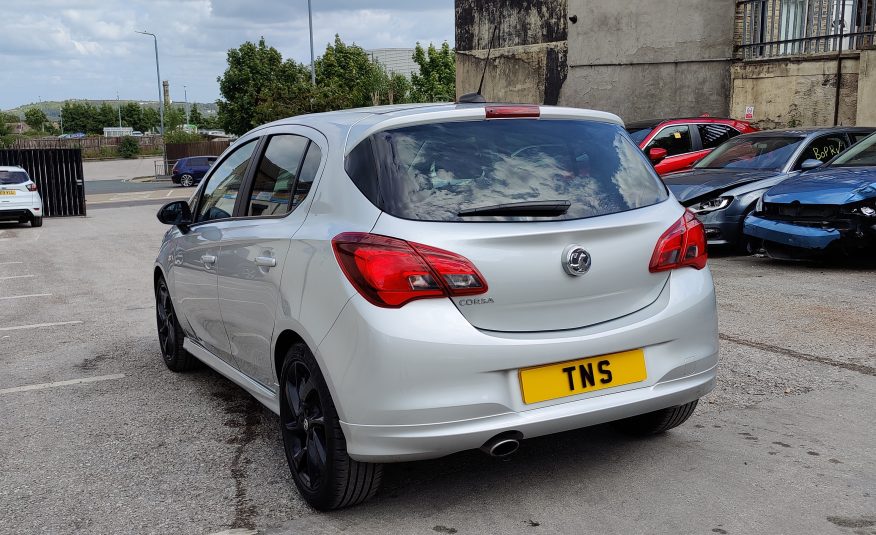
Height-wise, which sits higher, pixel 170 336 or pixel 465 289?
pixel 465 289

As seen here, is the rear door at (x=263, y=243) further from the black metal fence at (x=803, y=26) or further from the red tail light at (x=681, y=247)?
the black metal fence at (x=803, y=26)

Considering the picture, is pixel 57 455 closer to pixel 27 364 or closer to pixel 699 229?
pixel 27 364

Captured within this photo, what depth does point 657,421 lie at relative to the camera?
13.9 feet

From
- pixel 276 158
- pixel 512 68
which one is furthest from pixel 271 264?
pixel 512 68

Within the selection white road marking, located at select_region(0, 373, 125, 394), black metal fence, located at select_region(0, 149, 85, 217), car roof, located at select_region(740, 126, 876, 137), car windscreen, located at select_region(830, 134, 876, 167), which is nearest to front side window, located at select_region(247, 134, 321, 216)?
white road marking, located at select_region(0, 373, 125, 394)

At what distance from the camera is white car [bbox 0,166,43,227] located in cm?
2094

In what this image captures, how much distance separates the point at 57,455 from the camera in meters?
4.47

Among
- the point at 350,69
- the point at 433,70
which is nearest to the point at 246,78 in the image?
the point at 350,69

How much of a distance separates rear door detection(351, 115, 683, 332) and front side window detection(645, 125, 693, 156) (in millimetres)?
10652

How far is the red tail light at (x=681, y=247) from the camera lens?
367cm

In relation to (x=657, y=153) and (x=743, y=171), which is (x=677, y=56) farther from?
(x=743, y=171)

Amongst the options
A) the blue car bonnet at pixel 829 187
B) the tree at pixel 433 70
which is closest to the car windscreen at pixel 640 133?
the blue car bonnet at pixel 829 187

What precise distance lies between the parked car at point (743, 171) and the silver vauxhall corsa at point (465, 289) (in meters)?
6.97

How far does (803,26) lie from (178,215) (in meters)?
16.6
